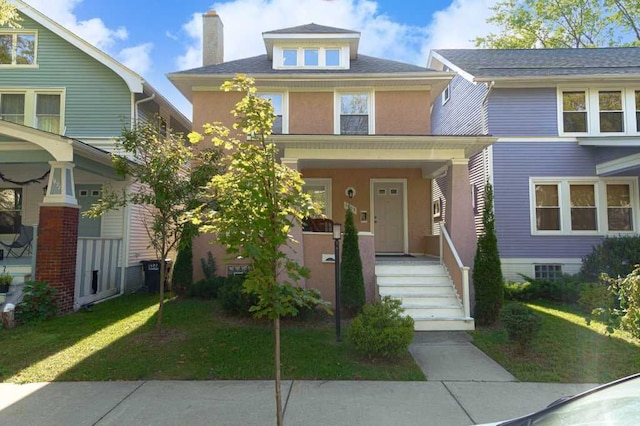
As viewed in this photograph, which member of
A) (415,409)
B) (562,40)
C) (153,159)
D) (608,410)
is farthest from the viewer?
(562,40)

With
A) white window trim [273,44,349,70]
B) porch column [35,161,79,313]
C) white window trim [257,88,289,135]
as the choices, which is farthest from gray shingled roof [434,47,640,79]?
porch column [35,161,79,313]

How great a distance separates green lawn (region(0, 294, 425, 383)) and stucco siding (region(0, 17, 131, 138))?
6205 mm

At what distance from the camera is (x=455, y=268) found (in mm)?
8656

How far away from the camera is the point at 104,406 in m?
4.47

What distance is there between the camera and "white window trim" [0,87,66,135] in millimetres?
12195

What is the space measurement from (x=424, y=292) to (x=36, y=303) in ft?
25.6

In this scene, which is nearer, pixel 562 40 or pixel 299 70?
pixel 299 70

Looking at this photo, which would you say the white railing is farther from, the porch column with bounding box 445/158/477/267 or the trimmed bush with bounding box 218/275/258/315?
the porch column with bounding box 445/158/477/267

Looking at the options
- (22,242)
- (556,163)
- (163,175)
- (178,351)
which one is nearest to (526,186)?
(556,163)

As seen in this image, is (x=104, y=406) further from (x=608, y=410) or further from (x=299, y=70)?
(x=299, y=70)

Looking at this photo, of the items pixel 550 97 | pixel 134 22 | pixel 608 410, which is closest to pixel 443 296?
pixel 608 410

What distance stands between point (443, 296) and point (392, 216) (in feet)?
14.3

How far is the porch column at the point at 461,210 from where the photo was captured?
9094mm

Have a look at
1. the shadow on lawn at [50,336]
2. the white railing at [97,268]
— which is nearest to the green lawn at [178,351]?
the shadow on lawn at [50,336]
